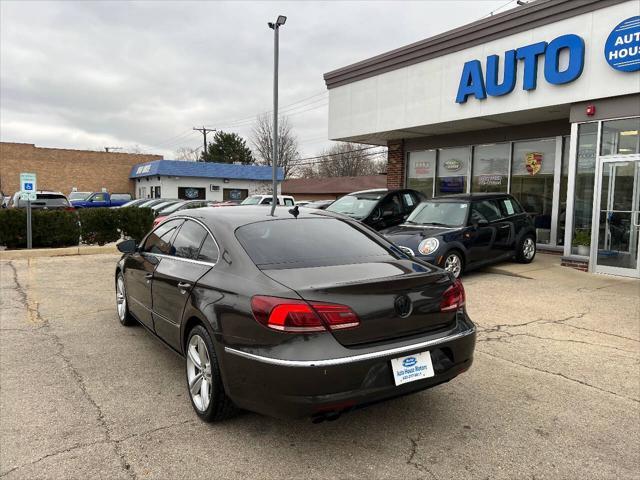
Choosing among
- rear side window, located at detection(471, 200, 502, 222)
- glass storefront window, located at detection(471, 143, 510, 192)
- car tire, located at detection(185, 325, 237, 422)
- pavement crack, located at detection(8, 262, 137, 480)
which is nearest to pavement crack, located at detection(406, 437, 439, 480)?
car tire, located at detection(185, 325, 237, 422)

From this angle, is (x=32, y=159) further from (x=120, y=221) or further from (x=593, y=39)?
(x=593, y=39)

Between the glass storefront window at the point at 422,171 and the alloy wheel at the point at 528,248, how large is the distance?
5026 millimetres

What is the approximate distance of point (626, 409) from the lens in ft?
11.8

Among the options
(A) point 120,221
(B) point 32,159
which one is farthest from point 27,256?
(B) point 32,159

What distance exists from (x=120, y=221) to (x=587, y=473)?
13.3 meters

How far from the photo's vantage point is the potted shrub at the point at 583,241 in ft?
31.9

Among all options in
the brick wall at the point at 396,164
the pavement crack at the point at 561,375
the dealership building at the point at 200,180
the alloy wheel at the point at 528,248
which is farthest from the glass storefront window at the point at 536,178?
the dealership building at the point at 200,180

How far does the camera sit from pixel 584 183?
989 centimetres

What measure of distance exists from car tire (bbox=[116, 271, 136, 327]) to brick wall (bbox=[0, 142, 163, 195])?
132 ft

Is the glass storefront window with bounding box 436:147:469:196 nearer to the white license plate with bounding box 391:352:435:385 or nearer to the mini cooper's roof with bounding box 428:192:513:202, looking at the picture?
the mini cooper's roof with bounding box 428:192:513:202

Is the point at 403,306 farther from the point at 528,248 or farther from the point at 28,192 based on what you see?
the point at 28,192

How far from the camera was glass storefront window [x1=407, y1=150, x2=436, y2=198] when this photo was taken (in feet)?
49.5

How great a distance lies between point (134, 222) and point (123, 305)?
8.97m

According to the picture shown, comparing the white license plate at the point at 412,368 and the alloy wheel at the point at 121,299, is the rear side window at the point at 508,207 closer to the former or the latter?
the alloy wheel at the point at 121,299
